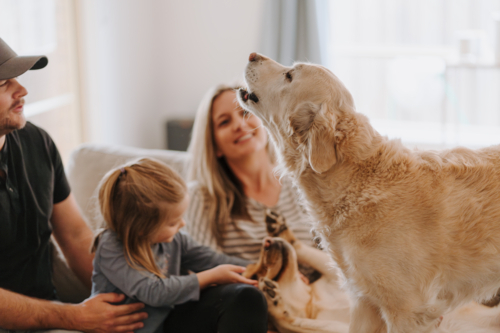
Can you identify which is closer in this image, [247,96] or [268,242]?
[247,96]

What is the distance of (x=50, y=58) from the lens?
10.6 feet

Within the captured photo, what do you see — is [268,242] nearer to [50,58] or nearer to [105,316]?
[105,316]

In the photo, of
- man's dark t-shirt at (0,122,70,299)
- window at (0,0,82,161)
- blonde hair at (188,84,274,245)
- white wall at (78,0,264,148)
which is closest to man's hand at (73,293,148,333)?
man's dark t-shirt at (0,122,70,299)

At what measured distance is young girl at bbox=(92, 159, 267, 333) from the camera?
1.43 metres

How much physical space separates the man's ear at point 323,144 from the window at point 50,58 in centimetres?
231

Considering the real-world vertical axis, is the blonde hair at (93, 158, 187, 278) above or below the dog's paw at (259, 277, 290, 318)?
above

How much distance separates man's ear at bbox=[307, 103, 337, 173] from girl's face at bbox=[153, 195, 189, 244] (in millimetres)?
523

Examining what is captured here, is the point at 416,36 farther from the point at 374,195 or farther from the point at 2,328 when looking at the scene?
the point at 2,328

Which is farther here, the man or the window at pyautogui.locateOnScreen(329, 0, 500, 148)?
the window at pyautogui.locateOnScreen(329, 0, 500, 148)

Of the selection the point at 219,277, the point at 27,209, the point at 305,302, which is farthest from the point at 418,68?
the point at 27,209

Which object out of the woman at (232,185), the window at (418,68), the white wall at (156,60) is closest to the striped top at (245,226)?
the woman at (232,185)

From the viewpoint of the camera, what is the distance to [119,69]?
3.82 meters

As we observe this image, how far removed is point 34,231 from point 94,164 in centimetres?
61

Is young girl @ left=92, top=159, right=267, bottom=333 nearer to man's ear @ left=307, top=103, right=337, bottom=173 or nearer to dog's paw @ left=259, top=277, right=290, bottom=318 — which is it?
dog's paw @ left=259, top=277, right=290, bottom=318
